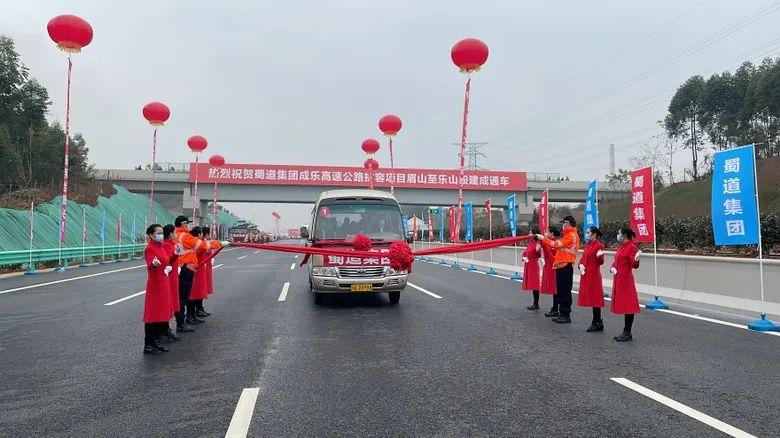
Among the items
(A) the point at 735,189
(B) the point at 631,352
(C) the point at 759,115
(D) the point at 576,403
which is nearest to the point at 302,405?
(D) the point at 576,403

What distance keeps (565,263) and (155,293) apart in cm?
649

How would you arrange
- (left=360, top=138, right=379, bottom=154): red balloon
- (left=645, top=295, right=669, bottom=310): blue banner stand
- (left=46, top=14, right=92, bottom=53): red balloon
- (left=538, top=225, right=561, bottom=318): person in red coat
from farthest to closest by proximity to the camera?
1. (left=360, top=138, right=379, bottom=154): red balloon
2. (left=46, top=14, right=92, bottom=53): red balloon
3. (left=645, top=295, right=669, bottom=310): blue banner stand
4. (left=538, top=225, right=561, bottom=318): person in red coat

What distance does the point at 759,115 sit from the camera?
54.6m

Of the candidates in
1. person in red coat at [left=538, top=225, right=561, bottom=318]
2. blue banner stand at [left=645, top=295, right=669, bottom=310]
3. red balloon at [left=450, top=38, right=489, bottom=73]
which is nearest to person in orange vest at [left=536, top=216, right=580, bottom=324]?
person in red coat at [left=538, top=225, right=561, bottom=318]

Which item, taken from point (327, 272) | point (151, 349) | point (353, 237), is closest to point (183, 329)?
point (151, 349)

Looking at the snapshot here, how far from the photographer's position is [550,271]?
965 centimetres

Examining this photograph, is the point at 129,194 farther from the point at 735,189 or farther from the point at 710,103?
the point at 710,103

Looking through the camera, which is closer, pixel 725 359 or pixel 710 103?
pixel 725 359

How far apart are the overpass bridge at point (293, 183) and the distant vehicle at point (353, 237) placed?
32001 mm

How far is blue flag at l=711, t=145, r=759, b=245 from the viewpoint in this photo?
28.2 feet

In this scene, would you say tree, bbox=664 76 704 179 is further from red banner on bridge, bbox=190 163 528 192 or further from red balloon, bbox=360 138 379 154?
red balloon, bbox=360 138 379 154

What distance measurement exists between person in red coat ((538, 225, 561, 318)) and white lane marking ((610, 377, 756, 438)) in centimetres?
399

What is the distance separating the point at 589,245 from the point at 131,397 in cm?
661

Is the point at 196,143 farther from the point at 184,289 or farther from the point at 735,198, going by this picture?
the point at 735,198
